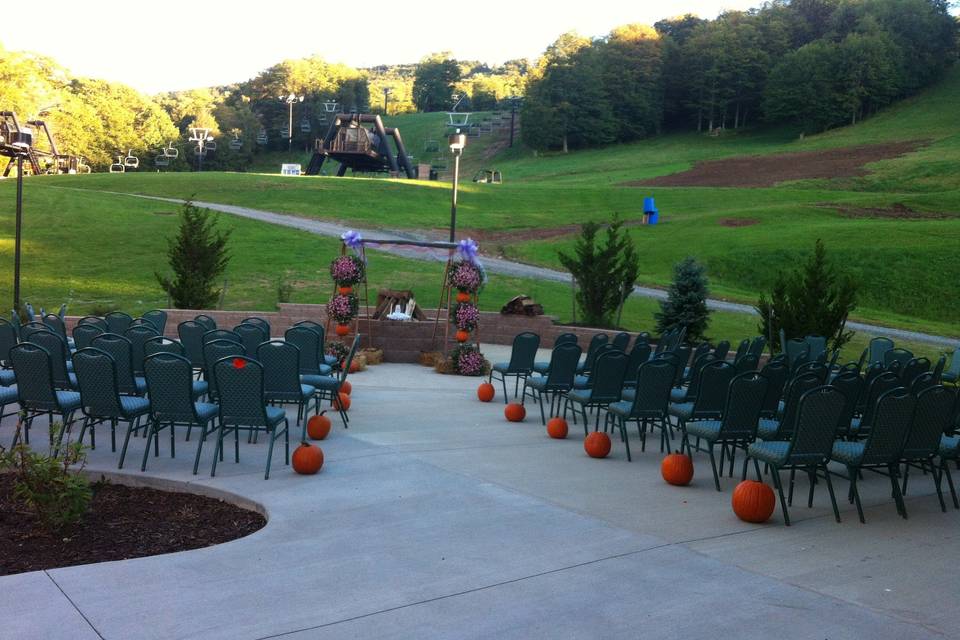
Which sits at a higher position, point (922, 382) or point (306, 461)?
point (922, 382)

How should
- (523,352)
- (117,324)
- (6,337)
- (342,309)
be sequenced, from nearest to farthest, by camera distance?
1. (6,337)
2. (117,324)
3. (523,352)
4. (342,309)

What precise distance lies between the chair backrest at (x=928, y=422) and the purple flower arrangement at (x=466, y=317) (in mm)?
10392

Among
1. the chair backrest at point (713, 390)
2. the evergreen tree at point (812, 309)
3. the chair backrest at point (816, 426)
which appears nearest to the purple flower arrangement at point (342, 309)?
the evergreen tree at point (812, 309)

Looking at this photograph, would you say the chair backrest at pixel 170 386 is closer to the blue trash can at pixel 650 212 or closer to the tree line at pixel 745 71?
the blue trash can at pixel 650 212

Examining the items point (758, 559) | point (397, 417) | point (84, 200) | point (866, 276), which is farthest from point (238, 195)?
point (758, 559)

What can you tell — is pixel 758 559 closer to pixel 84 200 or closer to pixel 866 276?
pixel 866 276

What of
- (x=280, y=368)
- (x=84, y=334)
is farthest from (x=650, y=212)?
(x=280, y=368)

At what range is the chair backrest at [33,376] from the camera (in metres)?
7.85

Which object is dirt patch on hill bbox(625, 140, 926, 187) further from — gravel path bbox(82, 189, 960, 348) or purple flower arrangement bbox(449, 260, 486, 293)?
purple flower arrangement bbox(449, 260, 486, 293)

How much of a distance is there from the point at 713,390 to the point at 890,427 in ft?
7.58

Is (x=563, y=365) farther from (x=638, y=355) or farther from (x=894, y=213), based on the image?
(x=894, y=213)

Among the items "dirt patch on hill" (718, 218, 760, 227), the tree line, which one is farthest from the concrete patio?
the tree line

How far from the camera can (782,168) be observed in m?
64.2

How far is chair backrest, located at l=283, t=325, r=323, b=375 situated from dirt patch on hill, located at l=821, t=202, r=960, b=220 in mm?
37529
